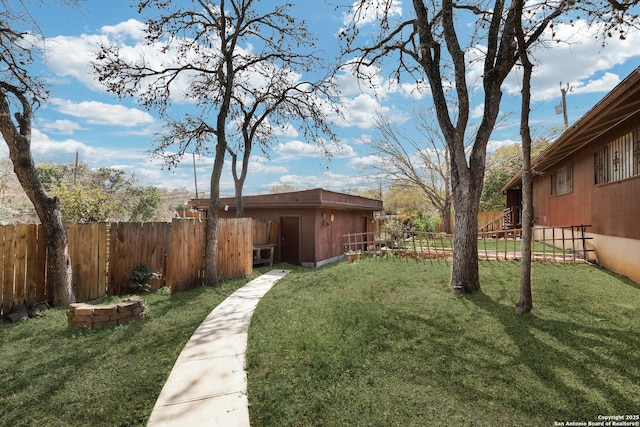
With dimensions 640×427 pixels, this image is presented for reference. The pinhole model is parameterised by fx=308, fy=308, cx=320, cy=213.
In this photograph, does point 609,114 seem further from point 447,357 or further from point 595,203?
point 447,357

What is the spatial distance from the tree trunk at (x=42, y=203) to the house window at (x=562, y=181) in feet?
46.6

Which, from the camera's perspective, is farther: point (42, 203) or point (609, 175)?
point (609, 175)

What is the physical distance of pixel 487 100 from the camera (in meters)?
5.84

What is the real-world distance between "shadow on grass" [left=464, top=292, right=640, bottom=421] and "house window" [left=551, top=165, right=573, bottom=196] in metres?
8.21

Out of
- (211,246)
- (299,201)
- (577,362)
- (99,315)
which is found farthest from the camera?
(299,201)

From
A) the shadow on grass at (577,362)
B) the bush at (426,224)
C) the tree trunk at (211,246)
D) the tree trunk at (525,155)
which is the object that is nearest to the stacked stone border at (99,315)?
the tree trunk at (211,246)

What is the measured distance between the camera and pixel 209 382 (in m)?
3.26

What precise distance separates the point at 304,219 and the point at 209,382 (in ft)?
30.9

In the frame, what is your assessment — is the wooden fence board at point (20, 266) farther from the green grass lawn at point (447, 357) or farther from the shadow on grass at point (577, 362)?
the shadow on grass at point (577, 362)

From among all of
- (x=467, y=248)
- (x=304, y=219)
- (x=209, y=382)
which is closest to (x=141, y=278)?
(x=209, y=382)

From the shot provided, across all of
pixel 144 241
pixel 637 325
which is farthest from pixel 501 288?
pixel 144 241

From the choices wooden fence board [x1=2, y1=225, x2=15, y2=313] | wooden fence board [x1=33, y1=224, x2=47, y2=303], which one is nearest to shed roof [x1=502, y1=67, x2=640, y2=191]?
wooden fence board [x1=33, y1=224, x2=47, y2=303]

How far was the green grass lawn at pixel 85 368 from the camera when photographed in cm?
270

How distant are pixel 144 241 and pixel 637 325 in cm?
901
